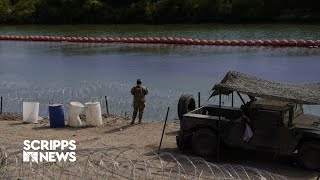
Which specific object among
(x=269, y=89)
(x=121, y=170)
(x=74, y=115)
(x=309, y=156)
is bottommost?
(x=121, y=170)

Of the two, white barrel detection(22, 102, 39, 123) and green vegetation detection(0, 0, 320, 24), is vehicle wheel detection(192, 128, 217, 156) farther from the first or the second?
green vegetation detection(0, 0, 320, 24)

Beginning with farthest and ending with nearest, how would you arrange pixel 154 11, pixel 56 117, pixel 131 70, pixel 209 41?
1. pixel 154 11
2. pixel 209 41
3. pixel 131 70
4. pixel 56 117

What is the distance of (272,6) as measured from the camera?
71.2m

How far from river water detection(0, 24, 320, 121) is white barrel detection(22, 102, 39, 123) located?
6.64 ft

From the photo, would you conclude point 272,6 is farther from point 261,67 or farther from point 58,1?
point 261,67

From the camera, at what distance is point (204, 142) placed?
12297mm

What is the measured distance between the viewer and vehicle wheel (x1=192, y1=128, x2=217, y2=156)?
12188 millimetres

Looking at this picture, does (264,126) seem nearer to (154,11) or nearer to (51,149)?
(51,149)

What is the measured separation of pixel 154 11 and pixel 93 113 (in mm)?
63720

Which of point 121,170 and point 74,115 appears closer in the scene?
point 121,170

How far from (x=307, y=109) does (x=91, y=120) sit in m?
7.40

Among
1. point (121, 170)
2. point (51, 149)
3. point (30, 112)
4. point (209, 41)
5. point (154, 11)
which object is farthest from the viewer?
point (154, 11)

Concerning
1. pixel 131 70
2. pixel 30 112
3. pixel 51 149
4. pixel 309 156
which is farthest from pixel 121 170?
pixel 131 70

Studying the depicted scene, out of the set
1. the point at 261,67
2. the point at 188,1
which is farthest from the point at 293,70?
the point at 188,1
